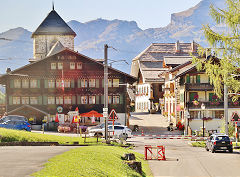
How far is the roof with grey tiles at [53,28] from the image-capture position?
117938 mm

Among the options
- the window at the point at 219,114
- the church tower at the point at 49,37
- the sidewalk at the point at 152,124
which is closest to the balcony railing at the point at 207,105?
the window at the point at 219,114

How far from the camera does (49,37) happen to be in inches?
4633

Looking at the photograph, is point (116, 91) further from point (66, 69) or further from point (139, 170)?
point (139, 170)

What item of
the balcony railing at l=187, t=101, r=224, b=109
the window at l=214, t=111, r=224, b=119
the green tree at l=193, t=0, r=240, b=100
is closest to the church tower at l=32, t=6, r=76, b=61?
the balcony railing at l=187, t=101, r=224, b=109

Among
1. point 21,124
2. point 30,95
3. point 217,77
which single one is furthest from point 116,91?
point 217,77

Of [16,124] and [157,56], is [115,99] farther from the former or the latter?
[157,56]

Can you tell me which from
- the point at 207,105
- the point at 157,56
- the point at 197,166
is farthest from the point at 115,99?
the point at 197,166

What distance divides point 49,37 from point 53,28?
2.96 metres

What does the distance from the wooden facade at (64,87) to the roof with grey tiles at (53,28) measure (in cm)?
4592

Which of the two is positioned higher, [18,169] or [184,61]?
[184,61]

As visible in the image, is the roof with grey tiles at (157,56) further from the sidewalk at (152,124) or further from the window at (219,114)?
the window at (219,114)

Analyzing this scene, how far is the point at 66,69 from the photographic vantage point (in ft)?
240

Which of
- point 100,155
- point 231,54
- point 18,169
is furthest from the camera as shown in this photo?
point 231,54

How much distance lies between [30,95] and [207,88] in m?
25.1
